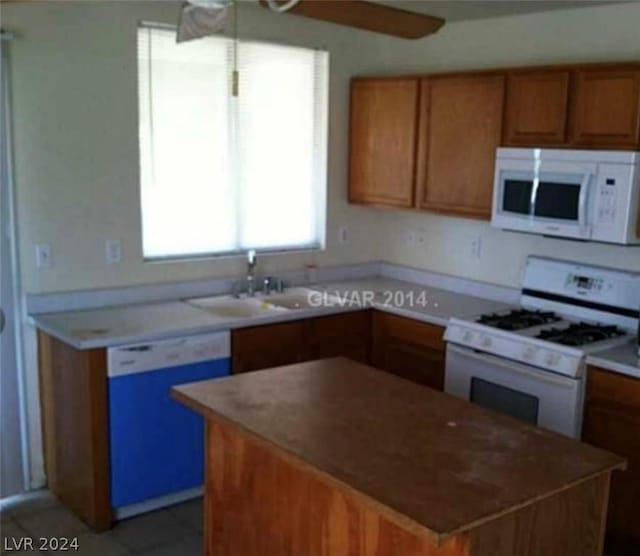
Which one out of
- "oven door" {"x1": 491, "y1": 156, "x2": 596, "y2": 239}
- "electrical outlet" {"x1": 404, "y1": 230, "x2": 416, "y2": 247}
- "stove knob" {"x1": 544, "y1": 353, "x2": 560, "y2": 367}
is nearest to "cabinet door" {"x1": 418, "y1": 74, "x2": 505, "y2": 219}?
"oven door" {"x1": 491, "y1": 156, "x2": 596, "y2": 239}

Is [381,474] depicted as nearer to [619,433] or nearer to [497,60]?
[619,433]

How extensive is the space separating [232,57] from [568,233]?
2003 millimetres

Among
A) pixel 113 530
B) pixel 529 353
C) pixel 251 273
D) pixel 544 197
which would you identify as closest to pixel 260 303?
pixel 251 273

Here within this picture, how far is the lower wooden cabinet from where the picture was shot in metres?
3.70

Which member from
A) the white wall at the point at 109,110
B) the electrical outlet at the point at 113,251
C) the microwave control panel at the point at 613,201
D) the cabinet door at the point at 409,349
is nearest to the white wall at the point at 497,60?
the white wall at the point at 109,110

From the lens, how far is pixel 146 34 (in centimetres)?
379

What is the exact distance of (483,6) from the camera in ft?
12.4

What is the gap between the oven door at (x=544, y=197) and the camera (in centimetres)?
337

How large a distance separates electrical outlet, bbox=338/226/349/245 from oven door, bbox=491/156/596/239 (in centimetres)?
124

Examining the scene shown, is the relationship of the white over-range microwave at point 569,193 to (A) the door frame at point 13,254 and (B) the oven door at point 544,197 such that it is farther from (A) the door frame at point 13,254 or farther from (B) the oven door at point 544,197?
(A) the door frame at point 13,254

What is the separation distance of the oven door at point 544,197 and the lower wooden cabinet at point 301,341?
38.2 inches

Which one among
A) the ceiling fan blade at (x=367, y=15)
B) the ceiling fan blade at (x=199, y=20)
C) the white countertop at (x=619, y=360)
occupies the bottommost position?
the white countertop at (x=619, y=360)

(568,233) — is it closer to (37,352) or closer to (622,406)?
(622,406)

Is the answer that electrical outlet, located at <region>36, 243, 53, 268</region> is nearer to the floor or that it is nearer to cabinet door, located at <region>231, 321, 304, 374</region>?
cabinet door, located at <region>231, 321, 304, 374</region>
